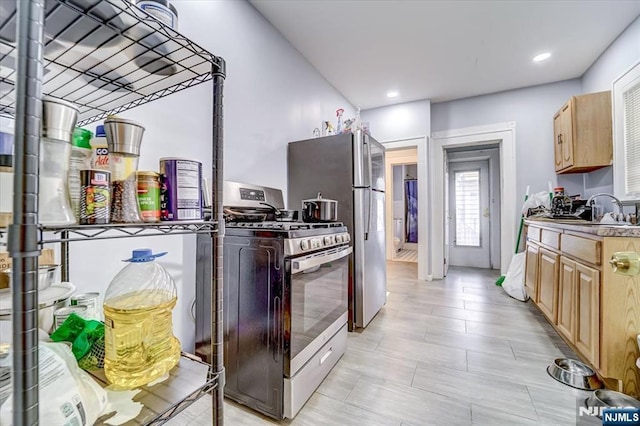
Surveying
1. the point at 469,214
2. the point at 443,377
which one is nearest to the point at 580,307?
the point at 443,377

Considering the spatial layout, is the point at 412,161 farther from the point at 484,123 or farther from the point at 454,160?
the point at 484,123

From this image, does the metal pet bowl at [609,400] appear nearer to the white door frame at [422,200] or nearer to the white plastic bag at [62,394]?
the white plastic bag at [62,394]

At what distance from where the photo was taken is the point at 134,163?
2.14 ft

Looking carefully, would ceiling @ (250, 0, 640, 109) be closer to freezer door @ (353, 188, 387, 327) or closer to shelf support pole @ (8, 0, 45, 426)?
freezer door @ (353, 188, 387, 327)

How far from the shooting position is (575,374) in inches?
61.2

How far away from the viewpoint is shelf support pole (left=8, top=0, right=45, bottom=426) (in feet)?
1.32

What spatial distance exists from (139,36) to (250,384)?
144 cm

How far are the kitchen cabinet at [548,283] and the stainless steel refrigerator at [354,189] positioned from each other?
1.35 m

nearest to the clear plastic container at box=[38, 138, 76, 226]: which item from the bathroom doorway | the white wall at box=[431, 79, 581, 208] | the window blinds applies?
the window blinds

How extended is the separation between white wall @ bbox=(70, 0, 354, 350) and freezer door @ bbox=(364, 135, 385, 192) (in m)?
0.77

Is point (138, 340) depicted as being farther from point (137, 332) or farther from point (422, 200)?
point (422, 200)

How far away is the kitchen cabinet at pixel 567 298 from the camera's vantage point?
1.76m

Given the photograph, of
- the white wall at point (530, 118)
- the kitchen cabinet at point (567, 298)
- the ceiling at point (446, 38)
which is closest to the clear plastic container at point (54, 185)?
the ceiling at point (446, 38)

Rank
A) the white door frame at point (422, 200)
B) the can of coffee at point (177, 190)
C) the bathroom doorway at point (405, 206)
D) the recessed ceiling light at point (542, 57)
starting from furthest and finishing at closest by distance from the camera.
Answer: the bathroom doorway at point (405, 206) < the white door frame at point (422, 200) < the recessed ceiling light at point (542, 57) < the can of coffee at point (177, 190)
